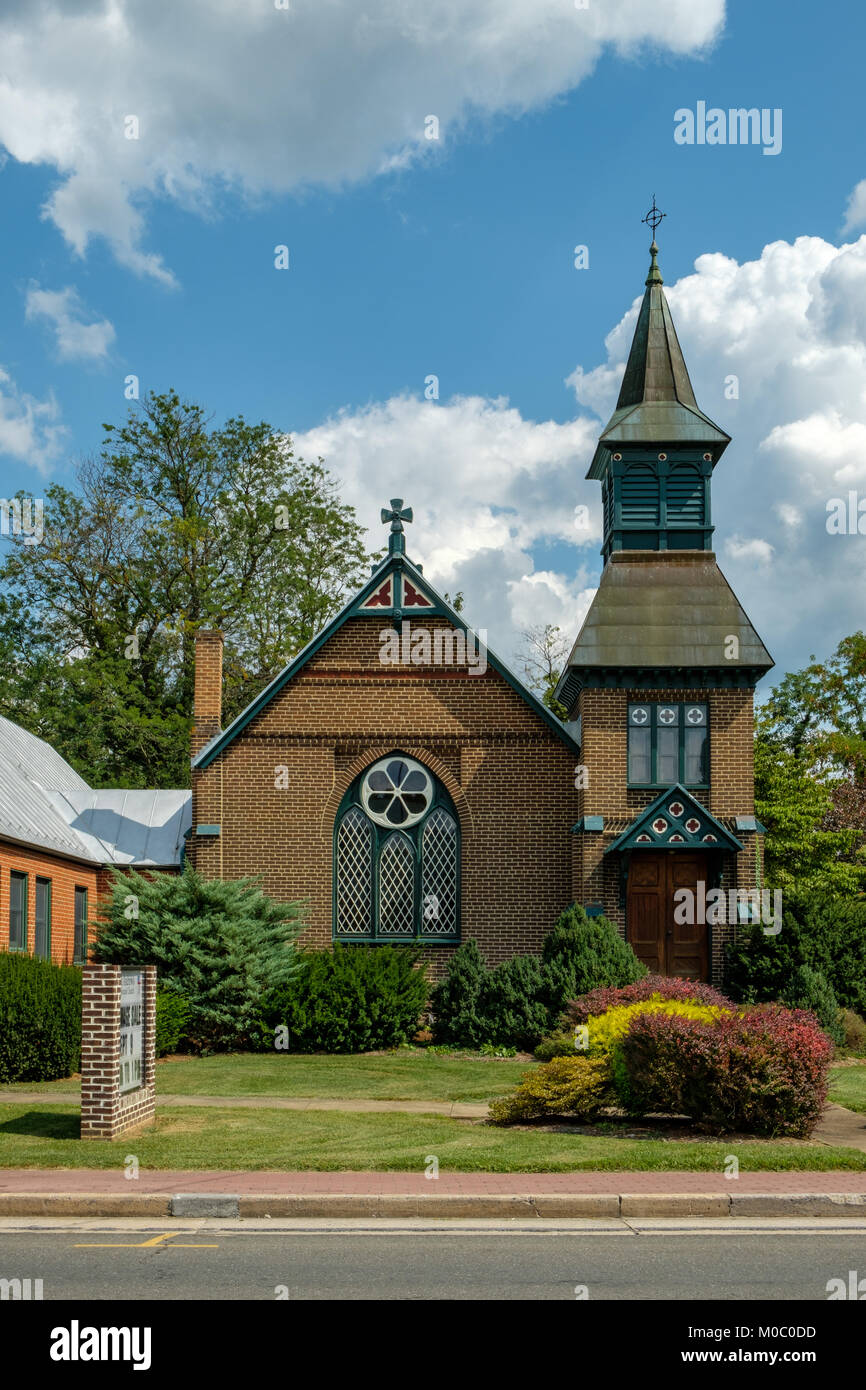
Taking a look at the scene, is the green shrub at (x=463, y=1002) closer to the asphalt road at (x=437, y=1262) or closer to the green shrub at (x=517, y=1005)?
the green shrub at (x=517, y=1005)

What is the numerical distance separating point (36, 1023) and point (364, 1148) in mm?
7227

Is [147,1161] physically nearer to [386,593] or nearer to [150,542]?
[386,593]

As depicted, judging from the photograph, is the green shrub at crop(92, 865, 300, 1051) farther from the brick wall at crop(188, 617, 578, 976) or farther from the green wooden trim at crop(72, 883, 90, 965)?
the green wooden trim at crop(72, 883, 90, 965)

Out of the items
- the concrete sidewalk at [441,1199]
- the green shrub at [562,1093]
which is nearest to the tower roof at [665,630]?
the green shrub at [562,1093]

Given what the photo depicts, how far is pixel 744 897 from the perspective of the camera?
24.5m

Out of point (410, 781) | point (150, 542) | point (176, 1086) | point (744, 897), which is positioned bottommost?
point (176, 1086)

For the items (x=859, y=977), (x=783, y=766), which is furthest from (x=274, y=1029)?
(x=783, y=766)

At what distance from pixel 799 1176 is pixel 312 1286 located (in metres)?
5.27

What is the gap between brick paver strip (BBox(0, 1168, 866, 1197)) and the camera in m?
10.7

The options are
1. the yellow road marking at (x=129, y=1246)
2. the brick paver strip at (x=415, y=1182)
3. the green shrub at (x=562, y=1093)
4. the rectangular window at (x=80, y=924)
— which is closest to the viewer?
the yellow road marking at (x=129, y=1246)

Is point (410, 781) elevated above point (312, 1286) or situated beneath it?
elevated above

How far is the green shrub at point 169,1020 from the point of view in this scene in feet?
67.6

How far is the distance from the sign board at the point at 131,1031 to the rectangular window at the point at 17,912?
38.0ft

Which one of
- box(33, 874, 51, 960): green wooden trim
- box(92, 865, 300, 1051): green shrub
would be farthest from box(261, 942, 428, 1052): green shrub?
box(33, 874, 51, 960): green wooden trim
